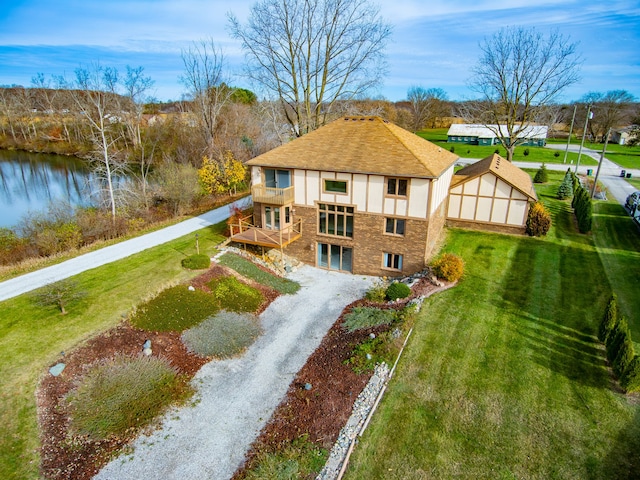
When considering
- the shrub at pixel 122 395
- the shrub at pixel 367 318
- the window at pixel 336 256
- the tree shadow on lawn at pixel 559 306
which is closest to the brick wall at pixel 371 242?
the window at pixel 336 256

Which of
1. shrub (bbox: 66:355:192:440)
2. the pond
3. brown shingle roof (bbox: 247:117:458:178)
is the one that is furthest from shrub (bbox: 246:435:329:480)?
the pond

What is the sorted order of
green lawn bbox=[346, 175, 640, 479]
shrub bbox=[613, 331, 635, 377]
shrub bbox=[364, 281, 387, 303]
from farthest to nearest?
shrub bbox=[364, 281, 387, 303], shrub bbox=[613, 331, 635, 377], green lawn bbox=[346, 175, 640, 479]

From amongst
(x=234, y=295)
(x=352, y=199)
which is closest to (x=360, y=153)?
(x=352, y=199)

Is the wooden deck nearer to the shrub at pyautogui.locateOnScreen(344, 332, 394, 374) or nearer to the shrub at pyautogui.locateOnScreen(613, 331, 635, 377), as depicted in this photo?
the shrub at pyautogui.locateOnScreen(344, 332, 394, 374)

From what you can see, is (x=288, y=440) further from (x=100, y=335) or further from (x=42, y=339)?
(x=42, y=339)

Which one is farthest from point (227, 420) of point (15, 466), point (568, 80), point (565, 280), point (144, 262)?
point (568, 80)

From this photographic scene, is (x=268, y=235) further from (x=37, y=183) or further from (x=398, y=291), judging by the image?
(x=37, y=183)
